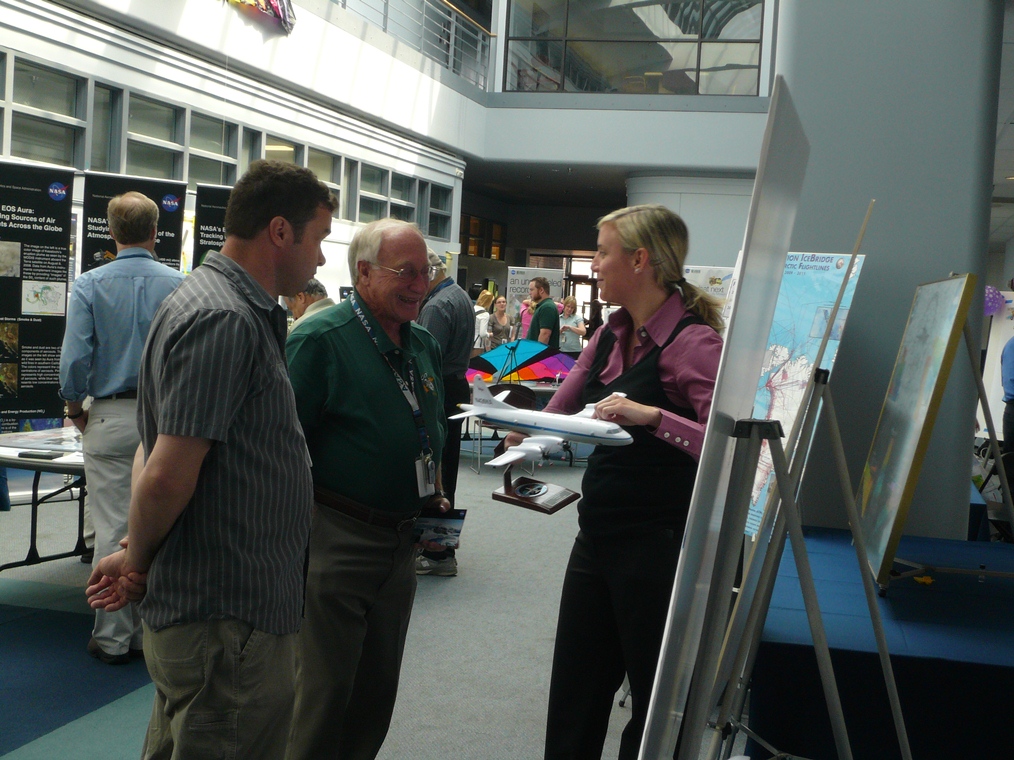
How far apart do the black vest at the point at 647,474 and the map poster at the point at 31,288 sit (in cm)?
456

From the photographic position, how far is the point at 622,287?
2.03 meters

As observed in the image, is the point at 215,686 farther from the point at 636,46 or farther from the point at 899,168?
the point at 636,46

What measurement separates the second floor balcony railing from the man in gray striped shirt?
1236 centimetres

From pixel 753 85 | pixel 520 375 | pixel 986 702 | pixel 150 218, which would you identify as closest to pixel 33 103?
pixel 520 375

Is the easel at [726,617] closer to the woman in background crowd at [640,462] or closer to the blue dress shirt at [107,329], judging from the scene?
the woman in background crowd at [640,462]

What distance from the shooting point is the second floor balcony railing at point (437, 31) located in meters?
13.9

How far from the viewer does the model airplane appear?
5.55 ft

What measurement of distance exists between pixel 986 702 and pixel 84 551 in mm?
4260

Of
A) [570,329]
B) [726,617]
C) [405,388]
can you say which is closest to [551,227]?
[570,329]

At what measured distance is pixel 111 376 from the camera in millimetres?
3566

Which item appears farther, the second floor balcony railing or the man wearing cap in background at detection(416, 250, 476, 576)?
the second floor balcony railing

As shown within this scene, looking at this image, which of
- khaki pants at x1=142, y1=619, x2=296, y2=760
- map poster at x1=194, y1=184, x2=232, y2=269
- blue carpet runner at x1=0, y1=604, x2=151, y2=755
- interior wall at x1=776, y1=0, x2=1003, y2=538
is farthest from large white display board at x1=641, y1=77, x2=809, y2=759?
map poster at x1=194, y1=184, x2=232, y2=269

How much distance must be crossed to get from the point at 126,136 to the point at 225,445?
8.75 metres

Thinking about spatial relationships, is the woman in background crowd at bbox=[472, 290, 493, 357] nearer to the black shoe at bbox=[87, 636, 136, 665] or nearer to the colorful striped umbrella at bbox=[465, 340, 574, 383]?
the colorful striped umbrella at bbox=[465, 340, 574, 383]
